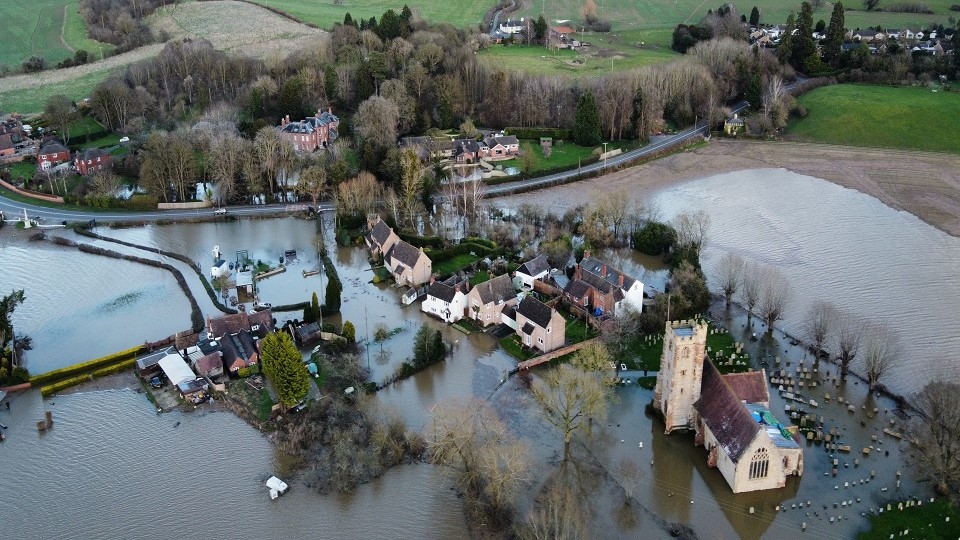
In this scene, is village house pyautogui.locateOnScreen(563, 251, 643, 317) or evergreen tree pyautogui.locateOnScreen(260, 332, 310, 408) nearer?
evergreen tree pyautogui.locateOnScreen(260, 332, 310, 408)

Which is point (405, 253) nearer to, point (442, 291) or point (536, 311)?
point (442, 291)

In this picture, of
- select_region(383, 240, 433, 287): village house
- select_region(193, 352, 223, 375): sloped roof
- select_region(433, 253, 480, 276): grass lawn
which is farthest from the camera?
select_region(433, 253, 480, 276): grass lawn

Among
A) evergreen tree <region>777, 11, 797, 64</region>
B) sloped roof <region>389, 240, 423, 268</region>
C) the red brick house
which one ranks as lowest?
sloped roof <region>389, 240, 423, 268</region>

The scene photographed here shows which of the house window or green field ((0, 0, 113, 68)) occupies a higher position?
green field ((0, 0, 113, 68))

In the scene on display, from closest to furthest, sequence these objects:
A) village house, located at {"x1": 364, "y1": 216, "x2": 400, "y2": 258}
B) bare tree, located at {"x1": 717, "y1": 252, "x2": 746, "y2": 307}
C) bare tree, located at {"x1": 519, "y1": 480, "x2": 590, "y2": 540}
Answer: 1. bare tree, located at {"x1": 519, "y1": 480, "x2": 590, "y2": 540}
2. bare tree, located at {"x1": 717, "y1": 252, "x2": 746, "y2": 307}
3. village house, located at {"x1": 364, "y1": 216, "x2": 400, "y2": 258}

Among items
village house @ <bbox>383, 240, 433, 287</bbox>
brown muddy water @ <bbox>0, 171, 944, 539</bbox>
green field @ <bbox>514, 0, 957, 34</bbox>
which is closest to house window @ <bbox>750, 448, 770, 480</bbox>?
brown muddy water @ <bbox>0, 171, 944, 539</bbox>

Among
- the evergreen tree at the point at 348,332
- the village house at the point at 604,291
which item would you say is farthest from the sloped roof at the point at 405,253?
the village house at the point at 604,291

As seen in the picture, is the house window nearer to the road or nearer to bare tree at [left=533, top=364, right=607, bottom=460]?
bare tree at [left=533, top=364, right=607, bottom=460]

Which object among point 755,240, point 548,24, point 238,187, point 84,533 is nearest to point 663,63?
point 548,24
